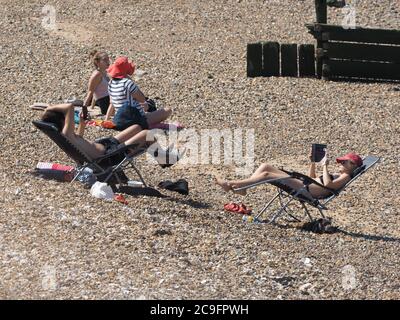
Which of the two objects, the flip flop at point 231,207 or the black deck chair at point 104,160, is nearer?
the black deck chair at point 104,160

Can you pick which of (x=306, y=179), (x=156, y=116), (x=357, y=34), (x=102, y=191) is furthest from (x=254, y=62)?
(x=102, y=191)

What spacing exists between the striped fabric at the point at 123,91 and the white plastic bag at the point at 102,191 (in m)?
1.55

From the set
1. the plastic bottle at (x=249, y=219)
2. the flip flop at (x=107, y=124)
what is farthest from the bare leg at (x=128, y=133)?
the flip flop at (x=107, y=124)

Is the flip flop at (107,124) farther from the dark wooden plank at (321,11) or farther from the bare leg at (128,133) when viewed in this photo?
the dark wooden plank at (321,11)

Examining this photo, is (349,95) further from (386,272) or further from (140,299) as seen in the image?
(140,299)

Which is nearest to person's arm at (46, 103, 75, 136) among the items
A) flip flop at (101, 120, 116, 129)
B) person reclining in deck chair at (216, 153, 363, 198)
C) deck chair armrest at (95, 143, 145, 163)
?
deck chair armrest at (95, 143, 145, 163)

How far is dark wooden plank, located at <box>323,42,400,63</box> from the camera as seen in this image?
62.2ft

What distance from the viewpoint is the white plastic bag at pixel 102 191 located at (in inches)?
477

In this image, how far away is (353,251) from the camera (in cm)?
1169

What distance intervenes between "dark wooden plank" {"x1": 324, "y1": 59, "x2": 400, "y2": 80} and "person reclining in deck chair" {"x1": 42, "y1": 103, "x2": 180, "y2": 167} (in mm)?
6626

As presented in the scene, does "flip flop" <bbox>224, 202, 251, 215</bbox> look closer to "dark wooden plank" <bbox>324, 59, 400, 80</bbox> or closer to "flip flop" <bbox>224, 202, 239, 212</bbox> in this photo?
"flip flop" <bbox>224, 202, 239, 212</bbox>

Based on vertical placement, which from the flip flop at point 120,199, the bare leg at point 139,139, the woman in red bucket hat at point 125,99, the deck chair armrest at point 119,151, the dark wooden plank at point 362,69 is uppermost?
the woman in red bucket hat at point 125,99

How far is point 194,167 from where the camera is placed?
1460 cm

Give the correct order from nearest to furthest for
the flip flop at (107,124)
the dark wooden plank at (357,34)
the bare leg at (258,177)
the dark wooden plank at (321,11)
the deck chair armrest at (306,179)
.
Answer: the bare leg at (258,177) < the deck chair armrest at (306,179) < the flip flop at (107,124) < the dark wooden plank at (357,34) < the dark wooden plank at (321,11)
